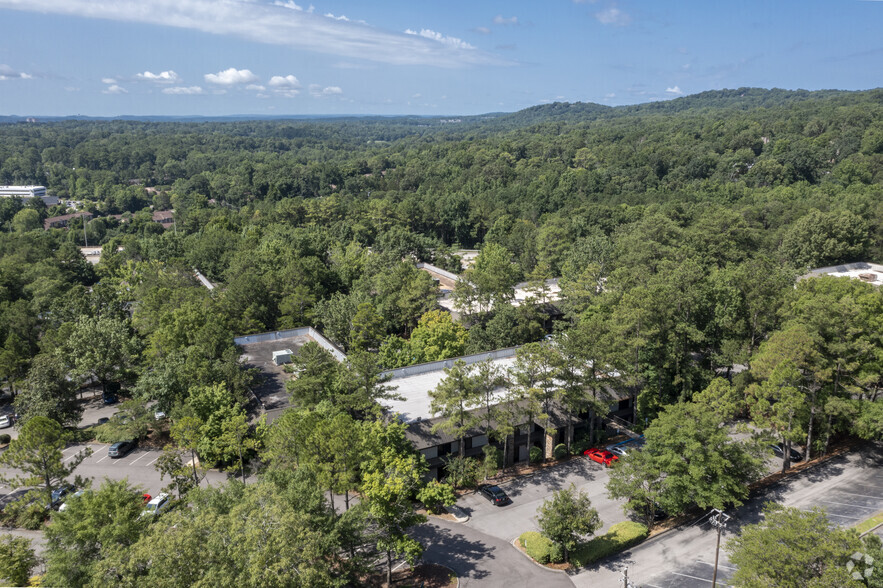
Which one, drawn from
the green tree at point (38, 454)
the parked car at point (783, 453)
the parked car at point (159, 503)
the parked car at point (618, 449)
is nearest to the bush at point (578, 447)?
the parked car at point (618, 449)

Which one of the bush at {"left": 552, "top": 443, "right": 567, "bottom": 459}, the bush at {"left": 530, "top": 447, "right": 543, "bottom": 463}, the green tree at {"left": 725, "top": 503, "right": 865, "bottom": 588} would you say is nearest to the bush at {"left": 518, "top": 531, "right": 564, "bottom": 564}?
the green tree at {"left": 725, "top": 503, "right": 865, "bottom": 588}

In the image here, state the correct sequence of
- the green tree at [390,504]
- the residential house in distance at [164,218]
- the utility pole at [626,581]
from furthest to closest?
the residential house in distance at [164,218], the utility pole at [626,581], the green tree at [390,504]

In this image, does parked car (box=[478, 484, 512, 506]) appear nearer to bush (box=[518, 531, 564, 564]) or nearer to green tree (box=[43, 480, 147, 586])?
bush (box=[518, 531, 564, 564])

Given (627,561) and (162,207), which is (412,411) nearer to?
(627,561)

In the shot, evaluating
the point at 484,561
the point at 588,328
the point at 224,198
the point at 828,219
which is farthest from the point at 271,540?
the point at 224,198

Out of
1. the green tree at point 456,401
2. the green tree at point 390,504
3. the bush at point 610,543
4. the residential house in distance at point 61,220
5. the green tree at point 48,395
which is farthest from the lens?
the residential house in distance at point 61,220

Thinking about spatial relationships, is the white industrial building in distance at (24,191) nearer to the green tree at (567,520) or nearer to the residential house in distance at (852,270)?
the green tree at (567,520)
